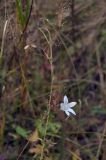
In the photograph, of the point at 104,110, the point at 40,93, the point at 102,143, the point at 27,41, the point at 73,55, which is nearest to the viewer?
the point at 27,41

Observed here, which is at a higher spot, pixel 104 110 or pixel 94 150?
pixel 104 110

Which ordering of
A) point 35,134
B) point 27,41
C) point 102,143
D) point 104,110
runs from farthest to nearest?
1. point 104,110
2. point 102,143
3. point 27,41
4. point 35,134

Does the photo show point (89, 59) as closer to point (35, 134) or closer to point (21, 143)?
point (21, 143)

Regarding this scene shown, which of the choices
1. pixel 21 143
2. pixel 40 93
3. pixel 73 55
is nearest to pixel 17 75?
pixel 40 93

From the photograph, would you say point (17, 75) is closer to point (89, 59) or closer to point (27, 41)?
point (27, 41)

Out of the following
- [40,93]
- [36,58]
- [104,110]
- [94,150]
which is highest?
[36,58]

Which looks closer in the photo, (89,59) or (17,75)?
(17,75)
